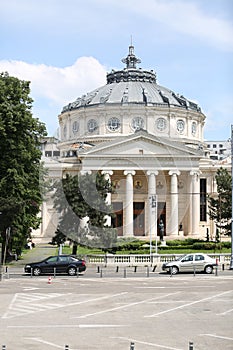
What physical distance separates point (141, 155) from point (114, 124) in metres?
18.4

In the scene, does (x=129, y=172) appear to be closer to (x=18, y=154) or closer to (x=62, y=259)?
(x=18, y=154)

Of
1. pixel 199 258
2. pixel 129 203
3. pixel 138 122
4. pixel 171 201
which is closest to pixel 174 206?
pixel 171 201

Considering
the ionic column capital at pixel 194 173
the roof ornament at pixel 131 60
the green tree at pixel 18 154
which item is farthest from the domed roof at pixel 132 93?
the green tree at pixel 18 154

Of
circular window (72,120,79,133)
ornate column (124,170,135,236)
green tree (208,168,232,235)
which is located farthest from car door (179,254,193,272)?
circular window (72,120,79,133)

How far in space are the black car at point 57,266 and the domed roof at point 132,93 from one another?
222ft

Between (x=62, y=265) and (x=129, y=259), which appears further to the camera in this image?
(x=129, y=259)

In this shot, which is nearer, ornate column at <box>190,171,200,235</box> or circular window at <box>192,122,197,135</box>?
ornate column at <box>190,171,200,235</box>

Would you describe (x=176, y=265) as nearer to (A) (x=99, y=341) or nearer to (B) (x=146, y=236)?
(A) (x=99, y=341)

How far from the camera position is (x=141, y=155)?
8969 cm

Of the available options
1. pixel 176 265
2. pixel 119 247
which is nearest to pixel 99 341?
pixel 176 265

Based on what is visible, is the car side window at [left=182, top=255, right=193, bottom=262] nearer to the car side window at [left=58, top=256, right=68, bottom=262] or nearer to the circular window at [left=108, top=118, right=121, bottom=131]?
the car side window at [left=58, top=256, right=68, bottom=262]

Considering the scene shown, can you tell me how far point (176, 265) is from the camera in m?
41.7

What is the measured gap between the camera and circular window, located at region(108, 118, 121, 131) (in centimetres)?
10625

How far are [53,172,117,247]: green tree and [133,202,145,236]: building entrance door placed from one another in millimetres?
35715
